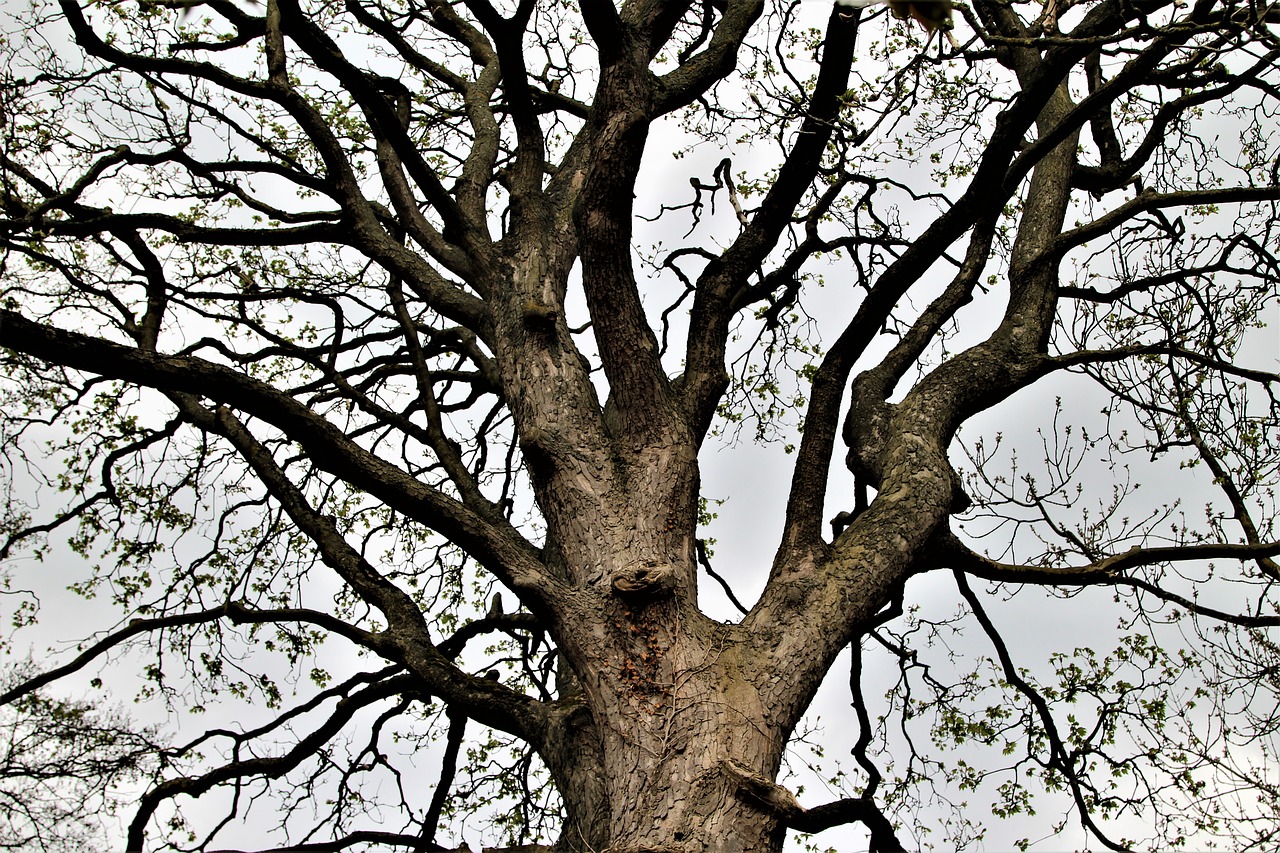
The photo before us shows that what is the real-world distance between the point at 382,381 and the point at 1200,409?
6.07 metres

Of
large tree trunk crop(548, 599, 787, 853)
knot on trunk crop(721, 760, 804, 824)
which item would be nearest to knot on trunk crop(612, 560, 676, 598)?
large tree trunk crop(548, 599, 787, 853)

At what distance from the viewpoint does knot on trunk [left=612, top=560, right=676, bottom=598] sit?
3971 millimetres

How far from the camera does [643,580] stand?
397 centimetres

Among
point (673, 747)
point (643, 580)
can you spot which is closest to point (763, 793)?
point (673, 747)

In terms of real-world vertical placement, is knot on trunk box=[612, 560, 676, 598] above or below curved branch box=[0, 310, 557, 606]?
below

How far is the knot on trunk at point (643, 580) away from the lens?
3.97m

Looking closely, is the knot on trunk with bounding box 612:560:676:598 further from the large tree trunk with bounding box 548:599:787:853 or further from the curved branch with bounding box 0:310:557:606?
the curved branch with bounding box 0:310:557:606

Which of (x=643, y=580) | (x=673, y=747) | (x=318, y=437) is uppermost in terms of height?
(x=318, y=437)

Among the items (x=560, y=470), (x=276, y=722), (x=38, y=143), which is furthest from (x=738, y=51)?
(x=276, y=722)

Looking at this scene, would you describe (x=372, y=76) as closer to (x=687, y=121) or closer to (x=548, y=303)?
(x=687, y=121)

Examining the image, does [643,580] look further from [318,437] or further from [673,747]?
[318,437]

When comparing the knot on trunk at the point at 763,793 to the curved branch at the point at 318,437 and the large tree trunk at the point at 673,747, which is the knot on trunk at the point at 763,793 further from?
the curved branch at the point at 318,437

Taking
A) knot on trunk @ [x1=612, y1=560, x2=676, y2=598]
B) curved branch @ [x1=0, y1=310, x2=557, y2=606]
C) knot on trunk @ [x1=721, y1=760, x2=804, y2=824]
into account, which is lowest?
knot on trunk @ [x1=721, y1=760, x2=804, y2=824]

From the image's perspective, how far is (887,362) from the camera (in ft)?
17.5
